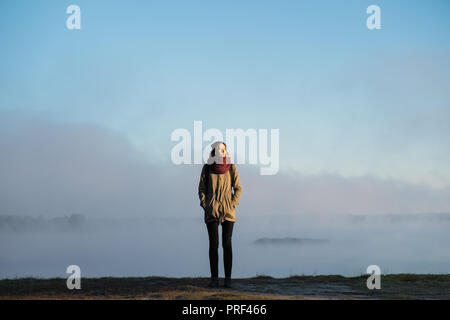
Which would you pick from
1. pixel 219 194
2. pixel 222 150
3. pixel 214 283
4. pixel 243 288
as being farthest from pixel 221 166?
pixel 243 288

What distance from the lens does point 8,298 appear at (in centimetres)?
972

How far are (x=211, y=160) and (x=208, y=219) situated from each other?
129 cm

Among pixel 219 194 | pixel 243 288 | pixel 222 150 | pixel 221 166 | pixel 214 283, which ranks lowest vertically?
pixel 243 288

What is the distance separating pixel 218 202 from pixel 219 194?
0.18m

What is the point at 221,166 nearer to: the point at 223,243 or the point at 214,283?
the point at 223,243

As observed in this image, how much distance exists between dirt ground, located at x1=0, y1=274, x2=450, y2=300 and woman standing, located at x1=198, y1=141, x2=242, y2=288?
27.0 inches

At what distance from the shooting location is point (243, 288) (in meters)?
11.3

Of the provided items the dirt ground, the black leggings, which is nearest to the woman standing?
the black leggings

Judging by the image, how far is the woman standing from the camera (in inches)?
430

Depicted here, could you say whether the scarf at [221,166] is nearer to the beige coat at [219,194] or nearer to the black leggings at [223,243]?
the beige coat at [219,194]

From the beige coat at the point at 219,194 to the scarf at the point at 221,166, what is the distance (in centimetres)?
9

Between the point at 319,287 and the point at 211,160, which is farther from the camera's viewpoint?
the point at 319,287
